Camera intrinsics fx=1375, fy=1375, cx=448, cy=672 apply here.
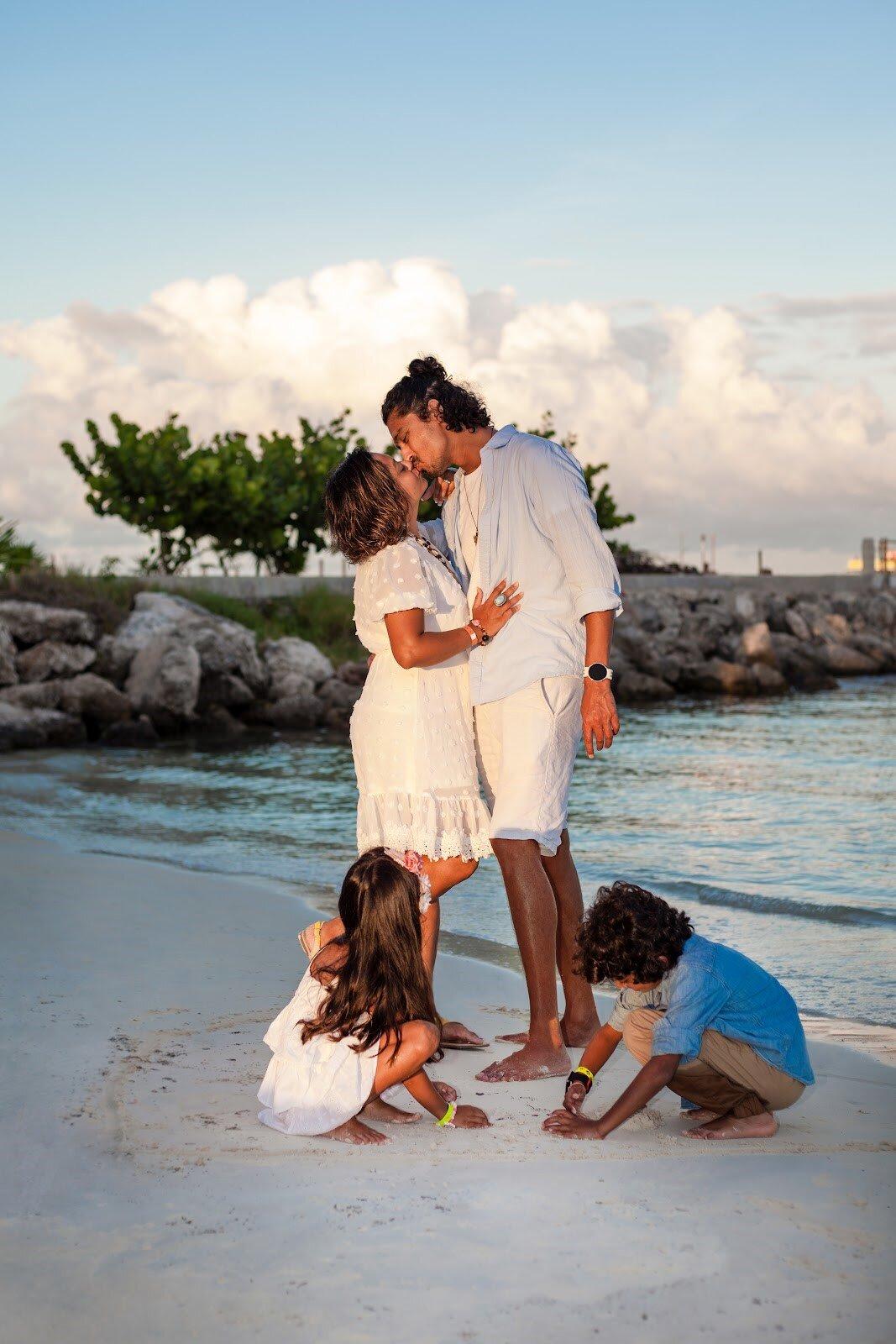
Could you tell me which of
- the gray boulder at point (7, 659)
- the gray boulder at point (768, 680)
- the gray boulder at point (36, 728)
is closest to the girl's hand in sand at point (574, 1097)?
the gray boulder at point (36, 728)

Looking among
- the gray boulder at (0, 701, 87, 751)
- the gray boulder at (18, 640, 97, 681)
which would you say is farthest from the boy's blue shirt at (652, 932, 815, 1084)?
the gray boulder at (18, 640, 97, 681)

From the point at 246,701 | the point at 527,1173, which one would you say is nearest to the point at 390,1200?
the point at 527,1173

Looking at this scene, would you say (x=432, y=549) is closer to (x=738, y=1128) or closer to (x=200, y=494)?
(x=738, y=1128)

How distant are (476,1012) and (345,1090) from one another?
1573 millimetres

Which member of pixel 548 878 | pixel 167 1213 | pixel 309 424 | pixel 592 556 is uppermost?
pixel 309 424

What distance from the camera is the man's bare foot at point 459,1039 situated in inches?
179

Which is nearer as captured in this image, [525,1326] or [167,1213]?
[525,1326]

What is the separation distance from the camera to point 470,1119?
146 inches

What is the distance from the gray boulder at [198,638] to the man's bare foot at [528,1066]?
21.3 meters

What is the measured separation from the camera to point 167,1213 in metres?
3.00

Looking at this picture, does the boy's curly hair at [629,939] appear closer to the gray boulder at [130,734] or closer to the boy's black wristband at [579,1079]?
the boy's black wristband at [579,1079]

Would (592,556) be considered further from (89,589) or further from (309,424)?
(309,424)

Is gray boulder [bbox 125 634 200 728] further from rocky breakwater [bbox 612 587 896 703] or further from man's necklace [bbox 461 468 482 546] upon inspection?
man's necklace [bbox 461 468 482 546]

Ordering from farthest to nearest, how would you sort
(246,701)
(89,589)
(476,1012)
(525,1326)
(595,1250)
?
(89,589) < (246,701) < (476,1012) < (595,1250) < (525,1326)
